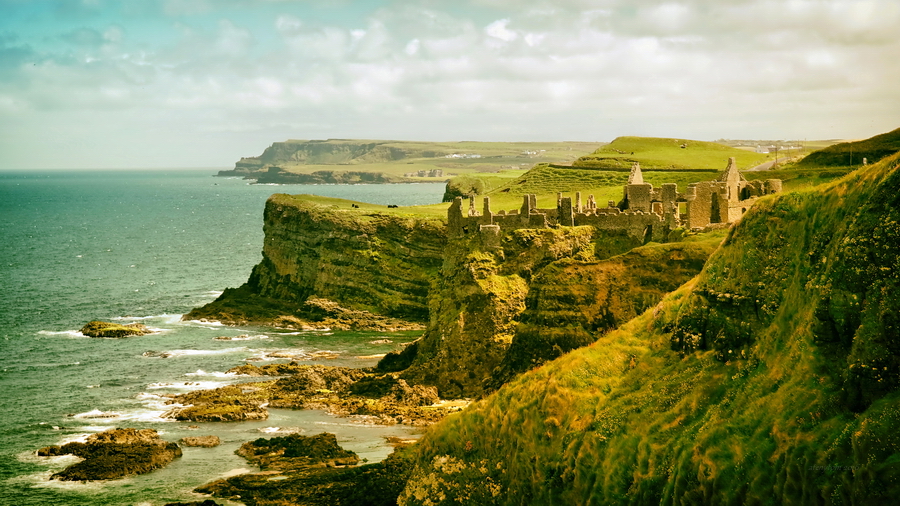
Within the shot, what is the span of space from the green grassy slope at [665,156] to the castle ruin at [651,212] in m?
60.8

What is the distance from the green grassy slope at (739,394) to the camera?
19500 mm

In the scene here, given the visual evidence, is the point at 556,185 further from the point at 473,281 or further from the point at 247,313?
the point at 473,281

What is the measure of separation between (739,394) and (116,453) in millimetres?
40179

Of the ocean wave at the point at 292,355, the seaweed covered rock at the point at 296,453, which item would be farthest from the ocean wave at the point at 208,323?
the seaweed covered rock at the point at 296,453

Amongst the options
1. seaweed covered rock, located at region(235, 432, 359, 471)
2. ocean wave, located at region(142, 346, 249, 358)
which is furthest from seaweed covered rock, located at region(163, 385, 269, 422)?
ocean wave, located at region(142, 346, 249, 358)

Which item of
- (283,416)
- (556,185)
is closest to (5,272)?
(556,185)

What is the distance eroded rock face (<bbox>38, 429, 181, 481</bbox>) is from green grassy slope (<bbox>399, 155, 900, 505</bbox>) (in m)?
22.4

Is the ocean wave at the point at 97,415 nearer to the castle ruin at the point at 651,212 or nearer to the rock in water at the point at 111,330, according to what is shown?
the castle ruin at the point at 651,212

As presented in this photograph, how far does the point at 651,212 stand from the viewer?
65875mm

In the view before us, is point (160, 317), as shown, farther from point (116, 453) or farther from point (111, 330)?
point (116, 453)

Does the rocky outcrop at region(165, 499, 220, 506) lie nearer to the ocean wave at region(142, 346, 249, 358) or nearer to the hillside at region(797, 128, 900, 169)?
the ocean wave at region(142, 346, 249, 358)

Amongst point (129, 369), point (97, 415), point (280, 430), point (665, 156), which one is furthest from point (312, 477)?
point (665, 156)

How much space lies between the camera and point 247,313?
108 metres

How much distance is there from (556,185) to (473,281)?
73.8 m
